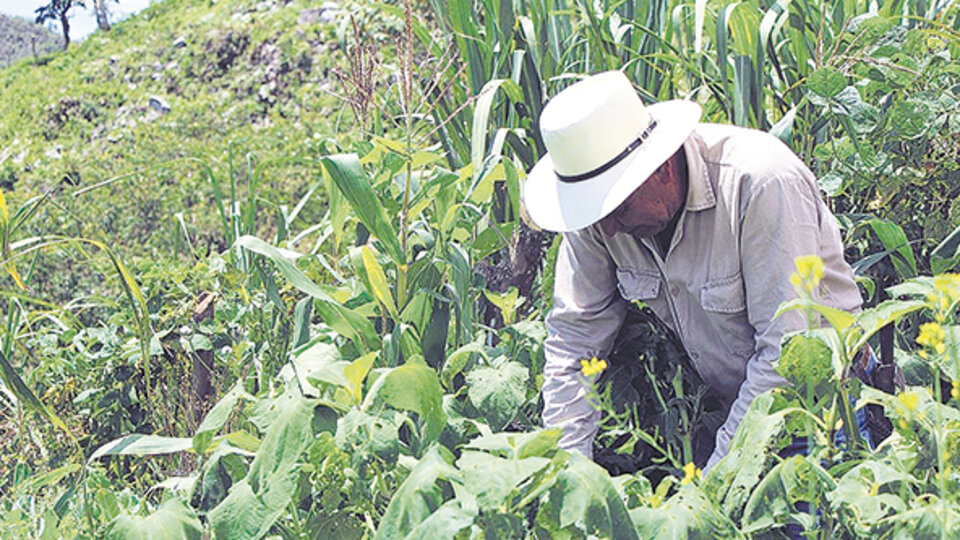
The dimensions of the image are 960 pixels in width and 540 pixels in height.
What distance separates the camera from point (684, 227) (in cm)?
211

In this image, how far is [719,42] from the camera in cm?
265

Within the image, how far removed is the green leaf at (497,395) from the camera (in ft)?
6.27

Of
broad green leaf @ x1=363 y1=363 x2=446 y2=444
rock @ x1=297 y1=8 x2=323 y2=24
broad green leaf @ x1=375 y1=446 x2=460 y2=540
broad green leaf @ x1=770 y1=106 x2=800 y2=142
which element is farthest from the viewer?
rock @ x1=297 y1=8 x2=323 y2=24

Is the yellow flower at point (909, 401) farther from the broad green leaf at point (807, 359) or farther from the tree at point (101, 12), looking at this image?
the tree at point (101, 12)

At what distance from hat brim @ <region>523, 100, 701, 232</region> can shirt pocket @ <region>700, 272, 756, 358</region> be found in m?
0.29

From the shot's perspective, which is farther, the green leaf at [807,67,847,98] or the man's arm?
the green leaf at [807,67,847,98]

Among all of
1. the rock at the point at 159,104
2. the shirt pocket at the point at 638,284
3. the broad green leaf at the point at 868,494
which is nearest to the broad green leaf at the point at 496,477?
the broad green leaf at the point at 868,494

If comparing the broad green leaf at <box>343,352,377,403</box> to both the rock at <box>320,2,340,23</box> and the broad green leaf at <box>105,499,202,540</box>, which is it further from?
the rock at <box>320,2,340,23</box>

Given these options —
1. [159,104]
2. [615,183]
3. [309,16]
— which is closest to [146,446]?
[615,183]

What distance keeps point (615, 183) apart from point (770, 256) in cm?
31

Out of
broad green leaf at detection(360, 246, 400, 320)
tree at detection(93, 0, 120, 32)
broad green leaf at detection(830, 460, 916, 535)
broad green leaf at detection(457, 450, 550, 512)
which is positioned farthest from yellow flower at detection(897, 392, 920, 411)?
tree at detection(93, 0, 120, 32)

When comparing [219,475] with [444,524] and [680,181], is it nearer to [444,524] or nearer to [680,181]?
[444,524]

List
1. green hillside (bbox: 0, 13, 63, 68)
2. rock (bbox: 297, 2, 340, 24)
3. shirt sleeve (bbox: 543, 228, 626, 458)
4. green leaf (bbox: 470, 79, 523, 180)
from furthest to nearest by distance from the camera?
green hillside (bbox: 0, 13, 63, 68) < rock (bbox: 297, 2, 340, 24) < green leaf (bbox: 470, 79, 523, 180) < shirt sleeve (bbox: 543, 228, 626, 458)

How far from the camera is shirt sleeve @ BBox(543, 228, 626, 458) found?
2203mm
